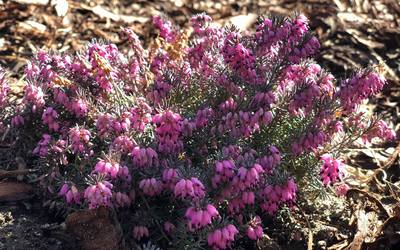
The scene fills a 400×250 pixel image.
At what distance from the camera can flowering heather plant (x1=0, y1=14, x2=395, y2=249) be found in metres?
3.31

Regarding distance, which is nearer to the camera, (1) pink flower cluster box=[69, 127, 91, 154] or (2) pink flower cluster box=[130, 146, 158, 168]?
(2) pink flower cluster box=[130, 146, 158, 168]

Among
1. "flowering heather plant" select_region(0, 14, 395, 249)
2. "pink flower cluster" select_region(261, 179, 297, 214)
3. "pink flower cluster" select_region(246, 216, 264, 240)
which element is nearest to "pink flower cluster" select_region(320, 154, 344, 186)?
"flowering heather plant" select_region(0, 14, 395, 249)

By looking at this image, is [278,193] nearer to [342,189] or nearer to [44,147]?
[342,189]

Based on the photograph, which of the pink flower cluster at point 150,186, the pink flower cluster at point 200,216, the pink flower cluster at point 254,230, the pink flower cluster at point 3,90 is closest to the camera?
the pink flower cluster at point 200,216

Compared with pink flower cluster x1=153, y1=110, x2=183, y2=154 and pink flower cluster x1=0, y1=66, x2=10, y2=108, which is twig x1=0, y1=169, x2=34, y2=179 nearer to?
pink flower cluster x1=0, y1=66, x2=10, y2=108

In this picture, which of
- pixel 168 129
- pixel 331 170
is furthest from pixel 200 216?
pixel 331 170

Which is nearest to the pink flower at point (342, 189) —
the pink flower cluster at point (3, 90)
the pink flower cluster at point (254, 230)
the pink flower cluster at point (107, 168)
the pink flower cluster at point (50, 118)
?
the pink flower cluster at point (254, 230)

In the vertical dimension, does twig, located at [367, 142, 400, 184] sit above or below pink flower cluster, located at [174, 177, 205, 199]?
below

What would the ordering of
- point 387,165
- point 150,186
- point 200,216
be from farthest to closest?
point 387,165 → point 150,186 → point 200,216

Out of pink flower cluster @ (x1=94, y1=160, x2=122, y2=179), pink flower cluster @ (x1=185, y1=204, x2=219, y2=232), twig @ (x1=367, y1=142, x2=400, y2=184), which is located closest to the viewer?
pink flower cluster @ (x1=185, y1=204, x2=219, y2=232)

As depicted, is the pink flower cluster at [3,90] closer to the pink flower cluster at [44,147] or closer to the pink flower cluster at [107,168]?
the pink flower cluster at [44,147]

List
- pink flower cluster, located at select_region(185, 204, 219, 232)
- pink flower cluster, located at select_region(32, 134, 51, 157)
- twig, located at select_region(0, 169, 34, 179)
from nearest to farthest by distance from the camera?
pink flower cluster, located at select_region(185, 204, 219, 232)
pink flower cluster, located at select_region(32, 134, 51, 157)
twig, located at select_region(0, 169, 34, 179)

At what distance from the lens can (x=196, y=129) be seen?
12.0 ft

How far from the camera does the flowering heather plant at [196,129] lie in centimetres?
331
